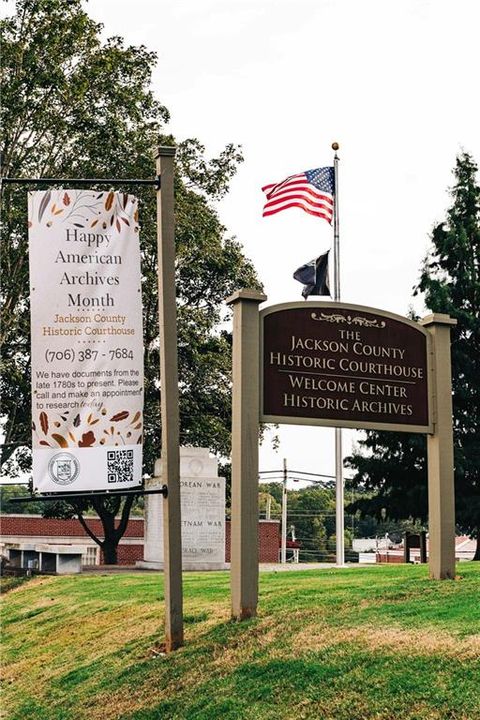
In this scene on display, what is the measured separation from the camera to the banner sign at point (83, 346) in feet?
34.3

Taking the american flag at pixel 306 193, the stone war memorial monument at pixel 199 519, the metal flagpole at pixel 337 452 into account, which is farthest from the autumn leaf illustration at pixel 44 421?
the stone war memorial monument at pixel 199 519

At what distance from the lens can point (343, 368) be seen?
11891 mm

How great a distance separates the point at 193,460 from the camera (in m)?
25.3

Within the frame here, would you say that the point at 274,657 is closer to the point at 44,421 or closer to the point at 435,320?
the point at 44,421

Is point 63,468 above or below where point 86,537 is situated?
above

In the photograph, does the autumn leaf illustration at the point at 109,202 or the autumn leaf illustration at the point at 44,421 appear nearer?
the autumn leaf illustration at the point at 44,421

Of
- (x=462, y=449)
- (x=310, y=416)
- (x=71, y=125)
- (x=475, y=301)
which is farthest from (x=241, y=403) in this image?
(x=71, y=125)

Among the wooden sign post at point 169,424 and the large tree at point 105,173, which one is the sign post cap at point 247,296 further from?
the large tree at point 105,173

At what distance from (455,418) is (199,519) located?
21.8 ft

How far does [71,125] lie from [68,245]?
18.8 m

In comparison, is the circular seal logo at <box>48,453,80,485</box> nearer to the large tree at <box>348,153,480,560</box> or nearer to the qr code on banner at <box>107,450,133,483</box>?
the qr code on banner at <box>107,450,133,483</box>

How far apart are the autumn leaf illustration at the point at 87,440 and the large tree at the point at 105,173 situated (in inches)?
685

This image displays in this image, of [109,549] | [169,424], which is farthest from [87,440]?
[109,549]

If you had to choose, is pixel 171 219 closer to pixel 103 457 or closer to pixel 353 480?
pixel 103 457
